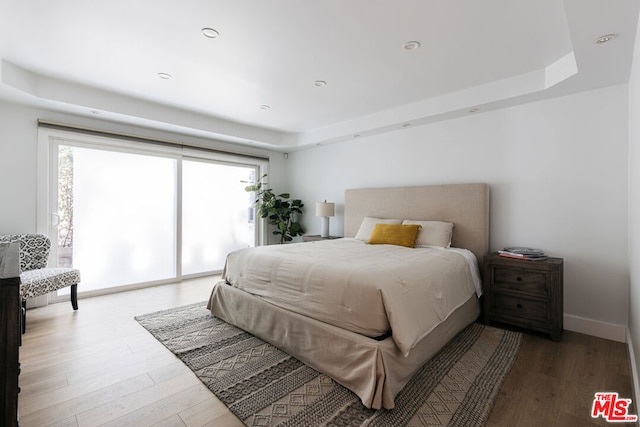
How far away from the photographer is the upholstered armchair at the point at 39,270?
9.55 ft

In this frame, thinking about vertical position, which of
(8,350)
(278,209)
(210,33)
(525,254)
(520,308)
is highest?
(210,33)

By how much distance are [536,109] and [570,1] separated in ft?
5.70

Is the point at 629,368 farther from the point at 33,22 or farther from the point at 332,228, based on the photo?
the point at 33,22

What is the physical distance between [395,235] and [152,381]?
8.72 ft

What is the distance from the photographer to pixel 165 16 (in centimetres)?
204

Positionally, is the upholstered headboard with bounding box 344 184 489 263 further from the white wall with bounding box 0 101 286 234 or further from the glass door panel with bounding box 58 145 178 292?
the white wall with bounding box 0 101 286 234

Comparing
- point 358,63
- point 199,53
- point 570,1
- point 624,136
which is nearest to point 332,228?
point 358,63

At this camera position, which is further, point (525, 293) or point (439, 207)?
point (439, 207)

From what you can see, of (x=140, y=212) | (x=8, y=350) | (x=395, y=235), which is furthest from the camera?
(x=140, y=212)

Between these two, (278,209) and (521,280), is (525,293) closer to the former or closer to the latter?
(521,280)

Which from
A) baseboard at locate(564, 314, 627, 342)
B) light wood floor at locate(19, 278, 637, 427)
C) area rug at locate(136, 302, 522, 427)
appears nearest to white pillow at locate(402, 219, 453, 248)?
area rug at locate(136, 302, 522, 427)

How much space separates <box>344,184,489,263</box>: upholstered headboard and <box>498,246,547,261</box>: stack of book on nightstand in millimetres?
347

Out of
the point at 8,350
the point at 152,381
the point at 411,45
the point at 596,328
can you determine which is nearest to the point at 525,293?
the point at 596,328

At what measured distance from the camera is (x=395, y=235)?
3.46 m
